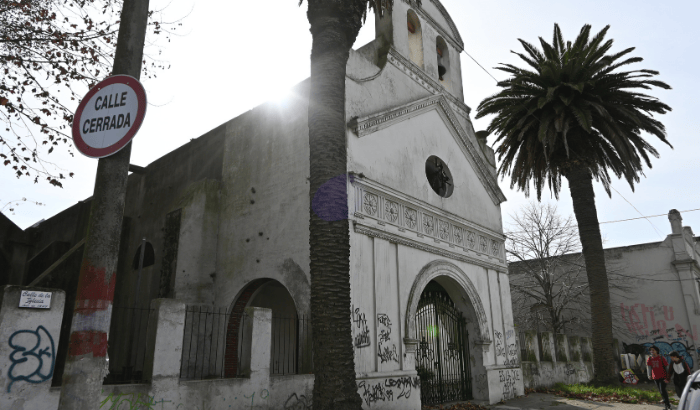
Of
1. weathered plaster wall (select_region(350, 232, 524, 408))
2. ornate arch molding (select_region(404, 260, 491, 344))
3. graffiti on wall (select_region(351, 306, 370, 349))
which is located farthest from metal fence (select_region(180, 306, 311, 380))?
ornate arch molding (select_region(404, 260, 491, 344))

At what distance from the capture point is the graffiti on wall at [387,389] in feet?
32.1

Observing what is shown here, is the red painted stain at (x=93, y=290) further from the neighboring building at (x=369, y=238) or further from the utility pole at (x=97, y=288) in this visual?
→ the neighboring building at (x=369, y=238)

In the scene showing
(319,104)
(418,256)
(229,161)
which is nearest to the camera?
(319,104)

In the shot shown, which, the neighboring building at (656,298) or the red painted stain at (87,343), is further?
the neighboring building at (656,298)

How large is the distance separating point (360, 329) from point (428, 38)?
10.4 metres

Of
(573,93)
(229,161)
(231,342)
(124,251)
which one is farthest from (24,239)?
(573,93)

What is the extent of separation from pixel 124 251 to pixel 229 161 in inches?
206

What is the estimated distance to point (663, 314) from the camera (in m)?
25.0

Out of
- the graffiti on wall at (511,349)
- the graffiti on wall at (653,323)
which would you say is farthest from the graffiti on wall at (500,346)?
the graffiti on wall at (653,323)

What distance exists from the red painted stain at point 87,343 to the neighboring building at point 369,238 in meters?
6.47

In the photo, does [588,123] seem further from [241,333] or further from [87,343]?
[87,343]

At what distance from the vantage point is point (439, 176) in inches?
585

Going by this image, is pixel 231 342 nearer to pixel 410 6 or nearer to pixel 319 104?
pixel 319 104

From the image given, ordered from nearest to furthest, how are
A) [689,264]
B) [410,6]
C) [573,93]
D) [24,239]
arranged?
[410,6] < [573,93] < [24,239] < [689,264]
